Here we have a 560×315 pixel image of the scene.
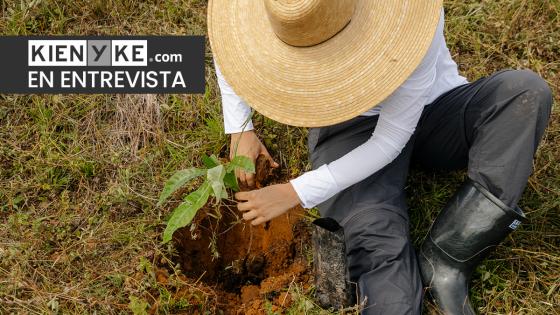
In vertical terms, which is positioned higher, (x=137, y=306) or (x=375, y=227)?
(x=375, y=227)

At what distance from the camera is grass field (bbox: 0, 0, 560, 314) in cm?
225

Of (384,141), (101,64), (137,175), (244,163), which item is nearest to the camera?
(384,141)

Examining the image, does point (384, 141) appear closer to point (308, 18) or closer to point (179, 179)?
point (308, 18)

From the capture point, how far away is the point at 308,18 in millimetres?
1581

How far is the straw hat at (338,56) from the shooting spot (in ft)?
5.51

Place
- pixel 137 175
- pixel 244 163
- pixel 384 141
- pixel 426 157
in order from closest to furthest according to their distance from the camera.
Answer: pixel 384 141, pixel 244 163, pixel 426 157, pixel 137 175

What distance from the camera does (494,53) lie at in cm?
282

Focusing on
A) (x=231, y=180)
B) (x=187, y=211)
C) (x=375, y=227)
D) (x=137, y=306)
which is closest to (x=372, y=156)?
(x=375, y=227)

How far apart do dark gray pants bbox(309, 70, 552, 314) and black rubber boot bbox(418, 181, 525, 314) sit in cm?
5

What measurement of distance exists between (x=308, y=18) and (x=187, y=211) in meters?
0.83

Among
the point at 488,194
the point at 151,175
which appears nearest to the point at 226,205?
the point at 151,175

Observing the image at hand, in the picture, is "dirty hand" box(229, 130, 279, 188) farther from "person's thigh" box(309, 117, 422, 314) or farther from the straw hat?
the straw hat

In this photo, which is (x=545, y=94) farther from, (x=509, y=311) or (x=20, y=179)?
(x=20, y=179)

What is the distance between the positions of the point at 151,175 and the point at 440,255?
119 cm
